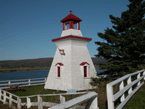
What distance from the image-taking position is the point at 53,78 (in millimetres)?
16859

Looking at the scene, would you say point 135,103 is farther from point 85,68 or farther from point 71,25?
point 71,25

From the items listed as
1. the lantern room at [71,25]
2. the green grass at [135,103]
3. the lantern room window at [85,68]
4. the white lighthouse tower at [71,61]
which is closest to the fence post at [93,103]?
the green grass at [135,103]

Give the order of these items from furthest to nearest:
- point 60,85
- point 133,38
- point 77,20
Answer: point 77,20
point 60,85
point 133,38

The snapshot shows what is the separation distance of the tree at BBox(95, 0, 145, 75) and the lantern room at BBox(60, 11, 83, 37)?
2722mm

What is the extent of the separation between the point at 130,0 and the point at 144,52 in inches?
255

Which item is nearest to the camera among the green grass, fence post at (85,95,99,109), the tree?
fence post at (85,95,99,109)

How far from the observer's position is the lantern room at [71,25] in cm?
1670

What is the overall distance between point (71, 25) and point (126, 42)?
6.26 m

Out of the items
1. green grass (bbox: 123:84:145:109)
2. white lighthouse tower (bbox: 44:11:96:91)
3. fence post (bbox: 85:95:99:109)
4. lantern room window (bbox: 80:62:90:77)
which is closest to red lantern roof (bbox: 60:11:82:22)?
white lighthouse tower (bbox: 44:11:96:91)

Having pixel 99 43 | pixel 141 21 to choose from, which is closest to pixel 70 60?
pixel 99 43

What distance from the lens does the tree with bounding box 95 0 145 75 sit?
1537 centimetres

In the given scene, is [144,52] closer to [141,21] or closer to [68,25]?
[141,21]

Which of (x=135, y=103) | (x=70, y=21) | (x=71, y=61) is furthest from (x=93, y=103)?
(x=70, y=21)

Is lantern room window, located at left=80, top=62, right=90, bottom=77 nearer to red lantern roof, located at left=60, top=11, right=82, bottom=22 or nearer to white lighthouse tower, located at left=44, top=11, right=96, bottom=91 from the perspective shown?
white lighthouse tower, located at left=44, top=11, right=96, bottom=91
